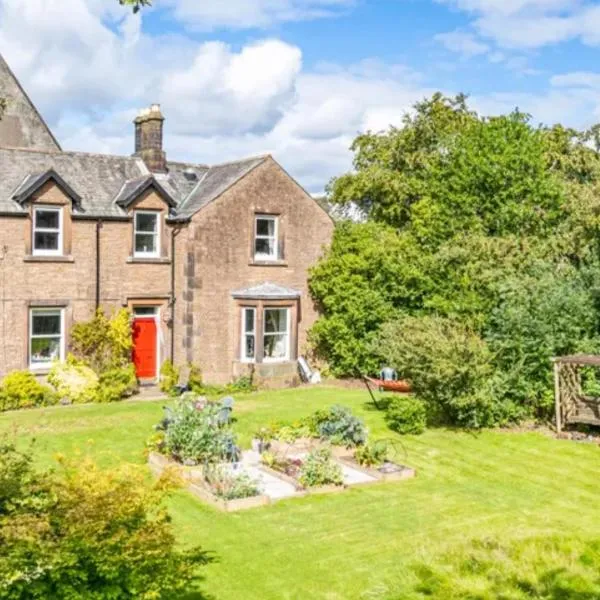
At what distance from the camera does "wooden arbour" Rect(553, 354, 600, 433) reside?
70.0 ft

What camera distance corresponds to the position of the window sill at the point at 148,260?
28.7 metres

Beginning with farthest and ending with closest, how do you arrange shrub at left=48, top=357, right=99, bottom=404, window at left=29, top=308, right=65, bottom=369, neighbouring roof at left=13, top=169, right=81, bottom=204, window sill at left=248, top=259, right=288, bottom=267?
window sill at left=248, top=259, right=288, bottom=267 < window at left=29, top=308, right=65, bottom=369 < neighbouring roof at left=13, top=169, right=81, bottom=204 < shrub at left=48, top=357, right=99, bottom=404

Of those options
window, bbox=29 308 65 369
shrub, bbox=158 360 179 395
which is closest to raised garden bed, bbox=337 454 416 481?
shrub, bbox=158 360 179 395

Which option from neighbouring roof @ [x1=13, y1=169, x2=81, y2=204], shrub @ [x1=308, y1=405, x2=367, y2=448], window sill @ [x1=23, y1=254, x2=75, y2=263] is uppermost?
neighbouring roof @ [x1=13, y1=169, x2=81, y2=204]

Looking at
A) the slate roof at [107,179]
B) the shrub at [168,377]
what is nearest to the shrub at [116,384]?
the shrub at [168,377]

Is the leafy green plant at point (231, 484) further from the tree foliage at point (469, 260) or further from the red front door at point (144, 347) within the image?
the red front door at point (144, 347)

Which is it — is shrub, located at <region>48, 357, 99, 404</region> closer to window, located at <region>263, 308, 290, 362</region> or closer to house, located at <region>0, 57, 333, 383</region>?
house, located at <region>0, 57, 333, 383</region>

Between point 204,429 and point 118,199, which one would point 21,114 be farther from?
point 204,429

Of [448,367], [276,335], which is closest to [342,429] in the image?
[448,367]

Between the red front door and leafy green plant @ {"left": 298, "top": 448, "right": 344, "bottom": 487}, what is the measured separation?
14.1 metres

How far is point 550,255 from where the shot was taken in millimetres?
26984

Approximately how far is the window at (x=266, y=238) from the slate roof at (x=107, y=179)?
2251 mm

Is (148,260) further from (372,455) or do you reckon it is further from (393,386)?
(372,455)

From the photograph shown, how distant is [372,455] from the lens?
18250 mm
